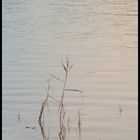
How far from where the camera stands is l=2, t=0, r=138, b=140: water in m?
1.14

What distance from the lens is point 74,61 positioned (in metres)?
1.16

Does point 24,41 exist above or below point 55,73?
above

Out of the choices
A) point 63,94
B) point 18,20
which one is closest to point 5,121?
point 63,94

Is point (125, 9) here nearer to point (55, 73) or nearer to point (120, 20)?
point (120, 20)

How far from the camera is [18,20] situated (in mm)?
1161

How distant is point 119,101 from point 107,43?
0.19 metres

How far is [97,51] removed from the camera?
1.15m

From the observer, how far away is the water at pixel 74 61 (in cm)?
114

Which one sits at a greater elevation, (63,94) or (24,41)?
(24,41)

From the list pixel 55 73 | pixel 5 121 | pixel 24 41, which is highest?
pixel 24 41

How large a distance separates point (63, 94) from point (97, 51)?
18 centimetres

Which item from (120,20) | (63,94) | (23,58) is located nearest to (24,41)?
(23,58)

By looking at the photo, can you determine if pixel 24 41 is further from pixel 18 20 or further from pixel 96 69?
pixel 96 69

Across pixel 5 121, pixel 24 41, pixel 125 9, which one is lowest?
pixel 5 121
